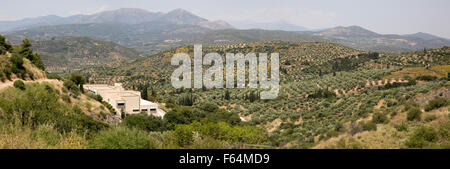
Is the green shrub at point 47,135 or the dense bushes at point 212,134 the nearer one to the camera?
the green shrub at point 47,135

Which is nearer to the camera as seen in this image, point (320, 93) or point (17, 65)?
point (17, 65)

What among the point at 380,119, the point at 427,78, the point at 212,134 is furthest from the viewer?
the point at 427,78

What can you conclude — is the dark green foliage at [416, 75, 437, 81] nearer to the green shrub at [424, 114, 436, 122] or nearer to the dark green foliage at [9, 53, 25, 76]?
the green shrub at [424, 114, 436, 122]

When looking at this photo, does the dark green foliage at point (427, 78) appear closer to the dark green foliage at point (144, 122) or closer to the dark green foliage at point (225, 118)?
the dark green foliage at point (225, 118)

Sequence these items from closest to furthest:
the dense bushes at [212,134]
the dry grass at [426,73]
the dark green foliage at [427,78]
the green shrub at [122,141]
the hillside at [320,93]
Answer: the green shrub at [122,141]
the dense bushes at [212,134]
the hillside at [320,93]
the dark green foliage at [427,78]
the dry grass at [426,73]

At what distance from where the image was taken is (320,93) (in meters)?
40.1

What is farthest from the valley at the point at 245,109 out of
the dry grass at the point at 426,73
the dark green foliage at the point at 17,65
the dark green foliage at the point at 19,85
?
the dry grass at the point at 426,73

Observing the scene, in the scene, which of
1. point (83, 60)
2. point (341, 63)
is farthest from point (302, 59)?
point (83, 60)

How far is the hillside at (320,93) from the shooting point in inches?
687

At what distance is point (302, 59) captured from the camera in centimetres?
8688

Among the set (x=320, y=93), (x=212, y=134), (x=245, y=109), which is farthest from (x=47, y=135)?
(x=320, y=93)

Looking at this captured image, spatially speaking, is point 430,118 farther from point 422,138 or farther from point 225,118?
point 225,118
